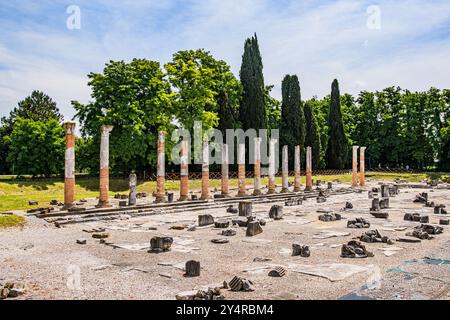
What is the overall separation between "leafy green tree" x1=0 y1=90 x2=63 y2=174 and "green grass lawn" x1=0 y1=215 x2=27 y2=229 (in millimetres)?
48814

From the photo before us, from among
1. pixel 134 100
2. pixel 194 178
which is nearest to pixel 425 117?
pixel 194 178

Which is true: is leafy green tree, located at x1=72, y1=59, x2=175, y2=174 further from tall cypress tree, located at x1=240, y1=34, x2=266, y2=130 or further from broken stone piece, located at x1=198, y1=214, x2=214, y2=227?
broken stone piece, located at x1=198, y1=214, x2=214, y2=227

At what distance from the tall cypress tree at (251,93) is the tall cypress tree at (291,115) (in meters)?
5.20

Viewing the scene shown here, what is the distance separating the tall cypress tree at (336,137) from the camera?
61.7m

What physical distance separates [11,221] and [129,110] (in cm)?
2275

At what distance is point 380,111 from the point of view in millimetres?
68812

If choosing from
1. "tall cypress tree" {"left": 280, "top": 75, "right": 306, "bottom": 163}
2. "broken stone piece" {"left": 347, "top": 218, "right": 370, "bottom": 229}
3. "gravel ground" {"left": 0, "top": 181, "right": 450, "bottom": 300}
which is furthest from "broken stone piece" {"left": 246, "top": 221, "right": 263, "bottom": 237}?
"tall cypress tree" {"left": 280, "top": 75, "right": 306, "bottom": 163}

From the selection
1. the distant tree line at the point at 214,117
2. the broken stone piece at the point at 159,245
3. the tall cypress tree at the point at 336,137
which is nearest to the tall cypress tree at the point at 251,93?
the distant tree line at the point at 214,117

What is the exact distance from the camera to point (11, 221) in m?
16.3

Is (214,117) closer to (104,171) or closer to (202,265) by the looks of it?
(104,171)

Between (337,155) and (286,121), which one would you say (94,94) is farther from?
(337,155)

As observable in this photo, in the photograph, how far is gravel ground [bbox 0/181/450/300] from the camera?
725 cm

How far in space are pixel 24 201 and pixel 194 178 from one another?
21.5m
